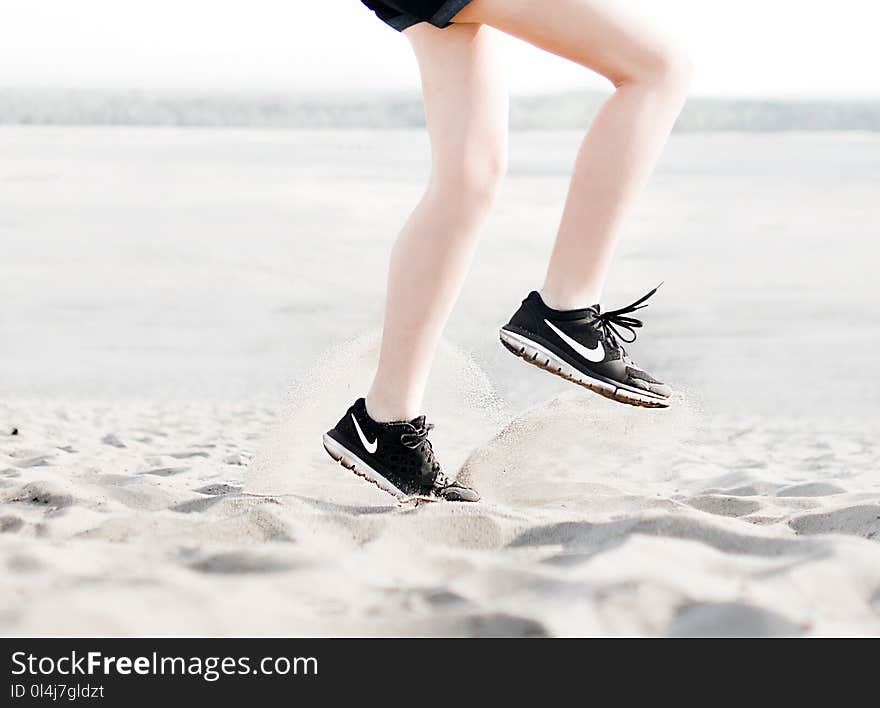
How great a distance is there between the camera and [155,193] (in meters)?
13.4

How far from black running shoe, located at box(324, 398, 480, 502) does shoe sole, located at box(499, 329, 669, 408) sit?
251 millimetres

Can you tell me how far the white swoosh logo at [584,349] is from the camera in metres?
2.33

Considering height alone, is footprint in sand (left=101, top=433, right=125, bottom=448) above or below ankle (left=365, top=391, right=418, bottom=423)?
above

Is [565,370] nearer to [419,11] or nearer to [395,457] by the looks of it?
[395,457]

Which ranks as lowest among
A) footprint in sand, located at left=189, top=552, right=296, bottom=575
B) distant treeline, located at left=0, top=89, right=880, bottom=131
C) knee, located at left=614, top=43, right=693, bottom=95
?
footprint in sand, located at left=189, top=552, right=296, bottom=575

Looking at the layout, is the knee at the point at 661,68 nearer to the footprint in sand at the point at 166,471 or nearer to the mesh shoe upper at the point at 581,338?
the mesh shoe upper at the point at 581,338

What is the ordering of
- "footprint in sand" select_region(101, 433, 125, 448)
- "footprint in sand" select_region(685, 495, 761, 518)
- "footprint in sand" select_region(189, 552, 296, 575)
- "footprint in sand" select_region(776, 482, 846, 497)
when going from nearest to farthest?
"footprint in sand" select_region(189, 552, 296, 575) < "footprint in sand" select_region(685, 495, 761, 518) < "footprint in sand" select_region(776, 482, 846, 497) < "footprint in sand" select_region(101, 433, 125, 448)

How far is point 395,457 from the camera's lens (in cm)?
238

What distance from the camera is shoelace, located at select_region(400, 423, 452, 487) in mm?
2369

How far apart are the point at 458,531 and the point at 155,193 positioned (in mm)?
12076

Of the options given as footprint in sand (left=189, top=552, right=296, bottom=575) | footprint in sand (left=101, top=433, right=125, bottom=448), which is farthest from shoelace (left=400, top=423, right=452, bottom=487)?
footprint in sand (left=101, top=433, right=125, bottom=448)

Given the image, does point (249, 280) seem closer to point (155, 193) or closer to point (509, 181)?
point (155, 193)

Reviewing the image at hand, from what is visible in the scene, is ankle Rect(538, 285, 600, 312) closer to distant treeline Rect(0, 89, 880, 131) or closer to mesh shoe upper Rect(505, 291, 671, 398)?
mesh shoe upper Rect(505, 291, 671, 398)
